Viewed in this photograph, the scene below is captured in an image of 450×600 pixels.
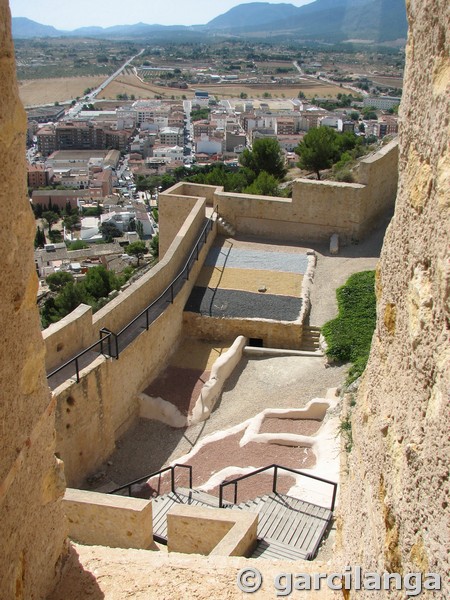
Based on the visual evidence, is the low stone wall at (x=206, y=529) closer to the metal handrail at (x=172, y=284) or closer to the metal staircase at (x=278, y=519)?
the metal staircase at (x=278, y=519)

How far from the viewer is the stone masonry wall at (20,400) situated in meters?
4.20

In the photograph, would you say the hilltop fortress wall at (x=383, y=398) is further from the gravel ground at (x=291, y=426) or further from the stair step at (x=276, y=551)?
the gravel ground at (x=291, y=426)

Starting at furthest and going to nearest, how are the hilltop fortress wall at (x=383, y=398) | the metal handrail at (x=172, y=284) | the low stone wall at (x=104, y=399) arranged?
1. the metal handrail at (x=172, y=284)
2. the low stone wall at (x=104, y=399)
3. the hilltop fortress wall at (x=383, y=398)

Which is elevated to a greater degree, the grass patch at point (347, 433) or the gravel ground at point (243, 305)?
the grass patch at point (347, 433)

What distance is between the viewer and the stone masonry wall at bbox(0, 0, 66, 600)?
13.8 ft

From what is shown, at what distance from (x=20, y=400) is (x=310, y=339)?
8874 millimetres

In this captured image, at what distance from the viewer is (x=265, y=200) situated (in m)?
16.7

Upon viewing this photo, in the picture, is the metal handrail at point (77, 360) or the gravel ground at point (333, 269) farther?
the gravel ground at point (333, 269)

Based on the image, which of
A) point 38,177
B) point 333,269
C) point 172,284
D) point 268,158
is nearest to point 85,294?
point 268,158

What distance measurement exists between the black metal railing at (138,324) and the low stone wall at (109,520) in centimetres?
218

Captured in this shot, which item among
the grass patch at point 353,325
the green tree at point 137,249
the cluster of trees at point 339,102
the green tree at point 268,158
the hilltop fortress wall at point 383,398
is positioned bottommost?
the green tree at point 137,249

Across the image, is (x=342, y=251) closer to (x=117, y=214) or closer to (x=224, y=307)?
A: (x=224, y=307)

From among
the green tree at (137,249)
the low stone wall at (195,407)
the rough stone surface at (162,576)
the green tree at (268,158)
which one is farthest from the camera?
the green tree at (137,249)

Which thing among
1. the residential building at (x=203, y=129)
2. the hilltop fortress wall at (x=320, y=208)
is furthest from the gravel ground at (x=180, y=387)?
the residential building at (x=203, y=129)
